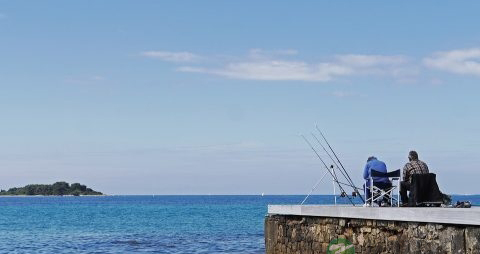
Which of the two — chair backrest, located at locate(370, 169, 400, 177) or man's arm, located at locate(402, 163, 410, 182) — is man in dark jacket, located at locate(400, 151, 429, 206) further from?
chair backrest, located at locate(370, 169, 400, 177)

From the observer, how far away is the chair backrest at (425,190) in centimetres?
1491

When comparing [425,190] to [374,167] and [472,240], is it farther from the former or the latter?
[472,240]

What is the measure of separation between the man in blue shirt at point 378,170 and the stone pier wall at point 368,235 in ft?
4.71

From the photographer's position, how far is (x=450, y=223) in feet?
39.8

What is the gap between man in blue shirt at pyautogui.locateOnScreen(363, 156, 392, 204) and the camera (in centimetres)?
1642

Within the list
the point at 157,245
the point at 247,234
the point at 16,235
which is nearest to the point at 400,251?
the point at 157,245

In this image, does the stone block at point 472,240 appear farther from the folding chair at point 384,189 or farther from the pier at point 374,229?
the folding chair at point 384,189

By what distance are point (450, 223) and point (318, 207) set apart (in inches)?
164

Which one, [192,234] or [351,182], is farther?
[192,234]

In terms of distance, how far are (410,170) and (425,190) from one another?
81 cm

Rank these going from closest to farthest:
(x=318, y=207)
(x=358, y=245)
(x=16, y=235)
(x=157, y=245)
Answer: (x=358, y=245)
(x=318, y=207)
(x=157, y=245)
(x=16, y=235)

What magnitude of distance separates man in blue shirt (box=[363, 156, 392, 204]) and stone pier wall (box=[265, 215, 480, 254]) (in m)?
1.44

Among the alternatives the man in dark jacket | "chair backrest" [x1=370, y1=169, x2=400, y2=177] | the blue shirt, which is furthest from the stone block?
the blue shirt

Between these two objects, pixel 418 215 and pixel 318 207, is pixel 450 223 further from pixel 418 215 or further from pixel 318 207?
pixel 318 207
